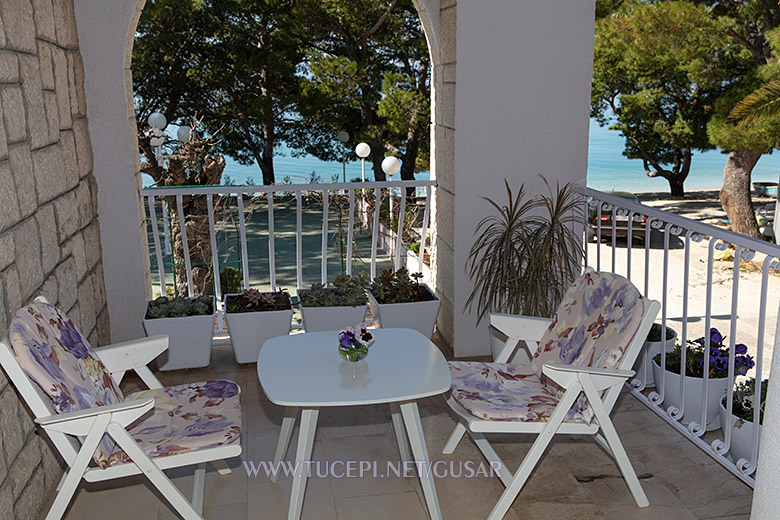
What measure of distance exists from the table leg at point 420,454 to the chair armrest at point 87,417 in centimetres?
89

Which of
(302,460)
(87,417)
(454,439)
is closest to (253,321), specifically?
(454,439)

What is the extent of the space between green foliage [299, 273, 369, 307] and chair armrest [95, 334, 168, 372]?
1.39 meters

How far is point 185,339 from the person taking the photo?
398cm

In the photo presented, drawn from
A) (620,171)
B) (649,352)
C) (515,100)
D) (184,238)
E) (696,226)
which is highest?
(515,100)

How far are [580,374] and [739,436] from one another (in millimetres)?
905

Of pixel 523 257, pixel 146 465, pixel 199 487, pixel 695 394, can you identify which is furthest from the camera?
pixel 523 257

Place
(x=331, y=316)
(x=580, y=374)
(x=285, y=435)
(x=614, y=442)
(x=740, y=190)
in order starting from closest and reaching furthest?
(x=580, y=374), (x=614, y=442), (x=285, y=435), (x=331, y=316), (x=740, y=190)

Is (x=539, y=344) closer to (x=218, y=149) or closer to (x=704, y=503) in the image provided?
(x=704, y=503)

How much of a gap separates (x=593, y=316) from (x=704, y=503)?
0.80 meters

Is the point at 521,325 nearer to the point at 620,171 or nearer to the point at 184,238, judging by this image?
the point at 184,238

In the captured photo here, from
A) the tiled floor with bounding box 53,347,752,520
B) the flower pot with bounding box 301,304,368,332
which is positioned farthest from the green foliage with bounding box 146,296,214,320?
the tiled floor with bounding box 53,347,752,520

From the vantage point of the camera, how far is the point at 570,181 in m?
4.12

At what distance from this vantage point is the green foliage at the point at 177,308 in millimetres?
3963

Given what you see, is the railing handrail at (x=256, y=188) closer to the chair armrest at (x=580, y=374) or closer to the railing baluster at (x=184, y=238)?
the railing baluster at (x=184, y=238)
